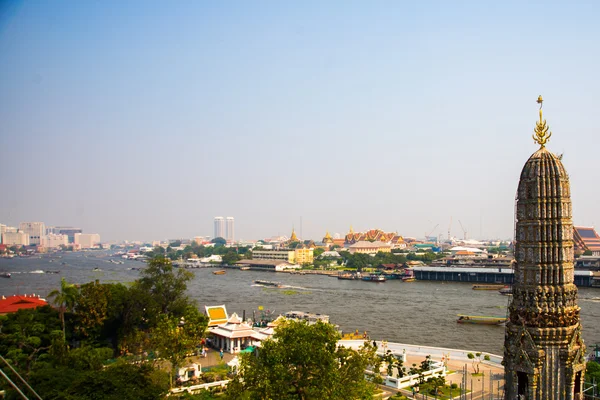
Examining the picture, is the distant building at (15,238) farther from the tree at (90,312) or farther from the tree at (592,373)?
the tree at (592,373)

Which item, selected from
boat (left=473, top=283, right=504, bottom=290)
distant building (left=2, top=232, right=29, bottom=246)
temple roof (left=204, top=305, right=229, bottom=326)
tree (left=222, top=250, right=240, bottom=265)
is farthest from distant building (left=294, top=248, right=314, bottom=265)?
temple roof (left=204, top=305, right=229, bottom=326)

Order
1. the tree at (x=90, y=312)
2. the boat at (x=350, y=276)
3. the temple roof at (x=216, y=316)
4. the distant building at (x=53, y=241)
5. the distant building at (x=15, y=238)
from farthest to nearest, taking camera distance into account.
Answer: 1. the distant building at (x=53, y=241)
2. the distant building at (x=15, y=238)
3. the boat at (x=350, y=276)
4. the temple roof at (x=216, y=316)
5. the tree at (x=90, y=312)

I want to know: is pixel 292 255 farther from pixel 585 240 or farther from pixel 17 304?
pixel 17 304

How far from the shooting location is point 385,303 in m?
53.0

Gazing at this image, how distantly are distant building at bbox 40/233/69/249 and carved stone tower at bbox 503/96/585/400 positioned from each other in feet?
489

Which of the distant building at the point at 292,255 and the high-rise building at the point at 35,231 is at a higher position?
the high-rise building at the point at 35,231

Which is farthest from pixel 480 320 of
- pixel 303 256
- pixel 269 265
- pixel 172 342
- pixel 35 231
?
pixel 35 231

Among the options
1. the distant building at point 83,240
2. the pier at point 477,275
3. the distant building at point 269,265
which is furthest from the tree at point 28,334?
the distant building at point 83,240

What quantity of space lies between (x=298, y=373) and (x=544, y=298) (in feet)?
24.3

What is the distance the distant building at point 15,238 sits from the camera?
9815cm

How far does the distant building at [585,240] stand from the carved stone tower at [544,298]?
10203cm

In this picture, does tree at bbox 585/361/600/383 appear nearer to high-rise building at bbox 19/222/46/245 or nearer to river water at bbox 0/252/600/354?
river water at bbox 0/252/600/354

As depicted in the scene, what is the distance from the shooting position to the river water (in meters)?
36.4

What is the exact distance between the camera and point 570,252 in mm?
12258
